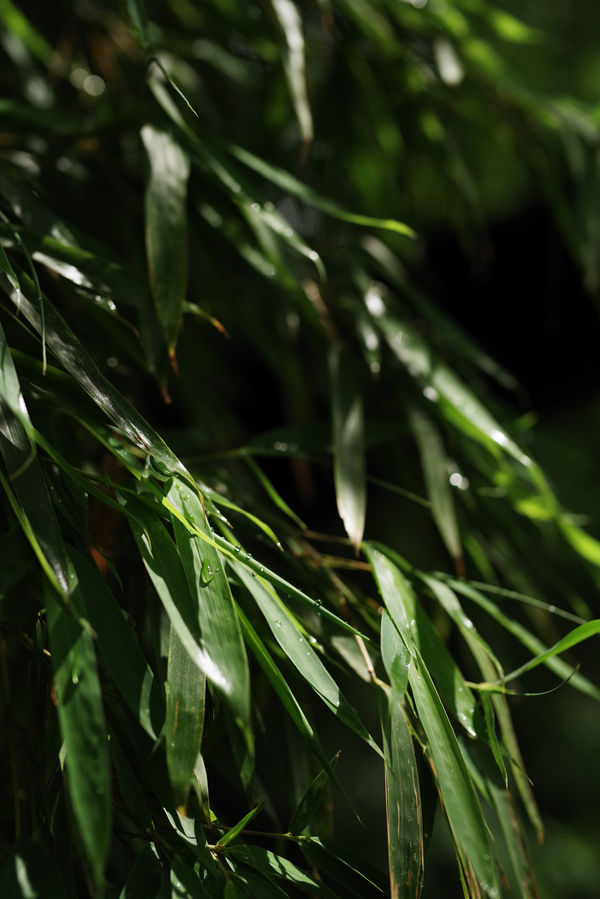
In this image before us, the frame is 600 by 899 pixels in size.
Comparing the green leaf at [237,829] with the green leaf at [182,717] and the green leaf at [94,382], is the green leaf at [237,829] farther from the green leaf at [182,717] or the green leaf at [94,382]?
the green leaf at [94,382]

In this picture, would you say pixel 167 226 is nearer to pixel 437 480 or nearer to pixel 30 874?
pixel 437 480

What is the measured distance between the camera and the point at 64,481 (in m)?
0.46

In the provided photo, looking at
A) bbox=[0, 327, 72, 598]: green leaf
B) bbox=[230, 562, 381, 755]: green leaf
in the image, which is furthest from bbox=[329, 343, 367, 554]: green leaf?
bbox=[0, 327, 72, 598]: green leaf

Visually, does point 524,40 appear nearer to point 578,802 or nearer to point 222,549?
point 222,549

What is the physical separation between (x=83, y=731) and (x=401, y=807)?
20 centimetres

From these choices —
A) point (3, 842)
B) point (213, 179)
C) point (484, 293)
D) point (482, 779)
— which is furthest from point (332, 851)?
point (484, 293)

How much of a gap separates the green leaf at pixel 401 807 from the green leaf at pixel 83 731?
166mm

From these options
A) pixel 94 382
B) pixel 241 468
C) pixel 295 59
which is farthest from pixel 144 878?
pixel 295 59

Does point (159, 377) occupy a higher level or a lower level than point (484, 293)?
higher

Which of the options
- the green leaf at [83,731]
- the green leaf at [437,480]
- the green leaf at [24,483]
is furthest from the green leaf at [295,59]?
the green leaf at [83,731]

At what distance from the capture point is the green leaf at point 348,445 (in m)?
0.56

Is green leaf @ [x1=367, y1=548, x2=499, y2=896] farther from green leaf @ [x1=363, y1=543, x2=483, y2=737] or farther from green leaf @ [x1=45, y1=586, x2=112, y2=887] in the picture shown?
green leaf @ [x1=45, y1=586, x2=112, y2=887]

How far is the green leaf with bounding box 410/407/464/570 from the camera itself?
0.62 m

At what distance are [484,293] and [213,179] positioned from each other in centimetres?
172
